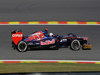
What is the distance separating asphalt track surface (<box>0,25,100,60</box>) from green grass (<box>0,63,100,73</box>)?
937mm

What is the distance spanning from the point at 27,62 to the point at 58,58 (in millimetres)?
Result: 1200

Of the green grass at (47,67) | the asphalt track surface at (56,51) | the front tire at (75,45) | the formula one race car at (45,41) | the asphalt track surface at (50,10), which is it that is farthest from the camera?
the asphalt track surface at (50,10)

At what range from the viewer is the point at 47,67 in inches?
467

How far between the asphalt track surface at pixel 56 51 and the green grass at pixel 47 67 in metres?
0.94

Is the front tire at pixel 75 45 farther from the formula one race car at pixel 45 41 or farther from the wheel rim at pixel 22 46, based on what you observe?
the wheel rim at pixel 22 46

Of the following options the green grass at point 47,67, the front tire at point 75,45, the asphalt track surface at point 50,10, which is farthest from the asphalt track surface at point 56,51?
the asphalt track surface at point 50,10

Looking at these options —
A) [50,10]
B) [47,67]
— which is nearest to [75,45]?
[47,67]

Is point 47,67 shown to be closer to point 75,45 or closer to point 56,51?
point 56,51

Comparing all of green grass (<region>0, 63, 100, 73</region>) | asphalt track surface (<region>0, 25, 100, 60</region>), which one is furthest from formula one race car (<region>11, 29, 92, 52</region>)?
green grass (<region>0, 63, 100, 73</region>)

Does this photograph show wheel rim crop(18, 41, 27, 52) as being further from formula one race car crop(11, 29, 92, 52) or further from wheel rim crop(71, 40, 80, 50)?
wheel rim crop(71, 40, 80, 50)

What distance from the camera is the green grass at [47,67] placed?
11.5m

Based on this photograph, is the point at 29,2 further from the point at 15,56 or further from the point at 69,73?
the point at 69,73

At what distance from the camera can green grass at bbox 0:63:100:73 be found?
1152 centimetres

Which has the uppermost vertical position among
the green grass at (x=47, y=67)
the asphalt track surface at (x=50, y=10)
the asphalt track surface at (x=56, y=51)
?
the asphalt track surface at (x=50, y=10)
